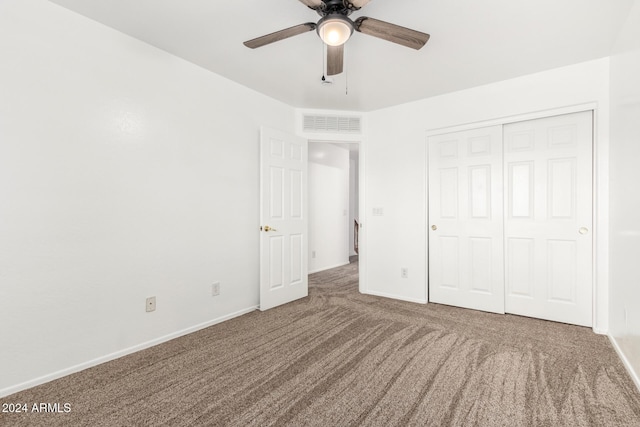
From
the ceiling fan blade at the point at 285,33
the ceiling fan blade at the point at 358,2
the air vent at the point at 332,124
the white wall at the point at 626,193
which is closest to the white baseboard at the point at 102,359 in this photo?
the ceiling fan blade at the point at 285,33

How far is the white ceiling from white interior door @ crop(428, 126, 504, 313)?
2.18ft

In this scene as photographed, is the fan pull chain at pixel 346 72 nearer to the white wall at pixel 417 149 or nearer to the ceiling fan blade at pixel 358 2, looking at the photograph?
the white wall at pixel 417 149

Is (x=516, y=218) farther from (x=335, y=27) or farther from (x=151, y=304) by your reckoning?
(x=151, y=304)

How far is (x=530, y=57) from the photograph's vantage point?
8.84 feet

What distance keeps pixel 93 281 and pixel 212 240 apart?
3.38ft

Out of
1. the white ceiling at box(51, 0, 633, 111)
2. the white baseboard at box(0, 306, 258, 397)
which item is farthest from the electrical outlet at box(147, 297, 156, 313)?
the white ceiling at box(51, 0, 633, 111)

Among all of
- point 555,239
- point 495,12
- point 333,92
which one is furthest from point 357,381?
point 333,92

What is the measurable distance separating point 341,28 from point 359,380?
2181 mm

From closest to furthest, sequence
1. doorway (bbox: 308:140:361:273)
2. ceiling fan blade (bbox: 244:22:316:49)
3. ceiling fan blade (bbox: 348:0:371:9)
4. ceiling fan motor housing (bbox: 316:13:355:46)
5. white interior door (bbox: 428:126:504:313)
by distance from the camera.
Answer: ceiling fan blade (bbox: 348:0:371:9) → ceiling fan motor housing (bbox: 316:13:355:46) → ceiling fan blade (bbox: 244:22:316:49) → white interior door (bbox: 428:126:504:313) → doorway (bbox: 308:140:361:273)

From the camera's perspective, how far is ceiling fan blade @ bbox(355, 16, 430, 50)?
1.76m

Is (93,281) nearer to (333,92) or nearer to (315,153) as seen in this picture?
(333,92)

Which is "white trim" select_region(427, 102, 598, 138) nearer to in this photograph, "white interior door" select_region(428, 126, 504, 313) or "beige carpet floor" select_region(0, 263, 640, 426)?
"white interior door" select_region(428, 126, 504, 313)

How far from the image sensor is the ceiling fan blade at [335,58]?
6.44 ft

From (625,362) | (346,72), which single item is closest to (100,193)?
(346,72)
